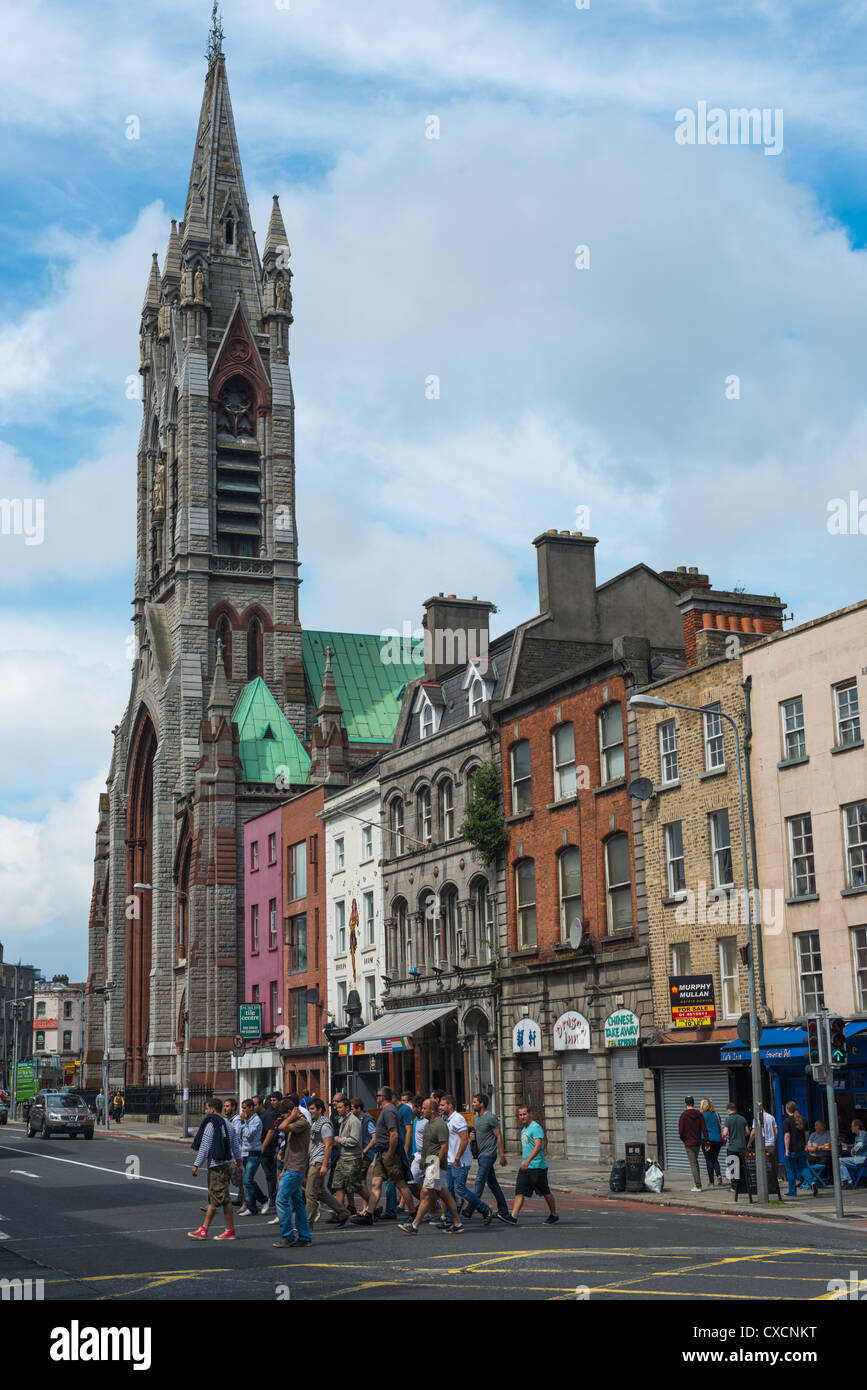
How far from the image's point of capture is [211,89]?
106125 millimetres

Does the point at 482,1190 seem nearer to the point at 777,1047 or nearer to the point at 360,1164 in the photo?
the point at 360,1164

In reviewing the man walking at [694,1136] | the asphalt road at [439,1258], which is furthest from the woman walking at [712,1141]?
the asphalt road at [439,1258]

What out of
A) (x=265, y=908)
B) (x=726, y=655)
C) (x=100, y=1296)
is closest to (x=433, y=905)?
(x=726, y=655)

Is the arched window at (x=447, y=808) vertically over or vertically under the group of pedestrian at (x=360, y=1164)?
over

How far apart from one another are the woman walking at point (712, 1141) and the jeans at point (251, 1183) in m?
10.2

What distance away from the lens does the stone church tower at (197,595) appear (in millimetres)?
83312

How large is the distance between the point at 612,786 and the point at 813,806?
7088mm

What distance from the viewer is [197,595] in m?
89.4

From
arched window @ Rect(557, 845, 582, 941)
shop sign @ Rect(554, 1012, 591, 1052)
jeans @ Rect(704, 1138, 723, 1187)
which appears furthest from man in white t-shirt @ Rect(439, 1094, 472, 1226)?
arched window @ Rect(557, 845, 582, 941)

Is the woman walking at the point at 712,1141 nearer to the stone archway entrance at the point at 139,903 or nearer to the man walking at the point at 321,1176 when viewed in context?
the man walking at the point at 321,1176

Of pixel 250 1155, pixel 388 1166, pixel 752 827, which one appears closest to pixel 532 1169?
pixel 388 1166

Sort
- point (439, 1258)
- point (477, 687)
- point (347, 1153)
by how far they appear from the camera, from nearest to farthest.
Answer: point (439, 1258), point (347, 1153), point (477, 687)

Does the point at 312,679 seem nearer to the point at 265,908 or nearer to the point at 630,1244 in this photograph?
the point at 265,908

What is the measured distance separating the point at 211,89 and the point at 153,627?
3955 cm
